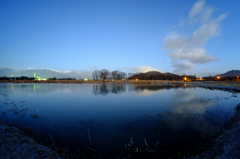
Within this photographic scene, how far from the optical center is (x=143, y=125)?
10047 millimetres

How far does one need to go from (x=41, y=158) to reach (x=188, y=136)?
892cm

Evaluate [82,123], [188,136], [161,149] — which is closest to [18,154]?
[82,123]

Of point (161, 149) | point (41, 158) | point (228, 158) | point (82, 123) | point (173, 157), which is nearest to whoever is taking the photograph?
point (228, 158)

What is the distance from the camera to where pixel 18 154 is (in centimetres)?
526

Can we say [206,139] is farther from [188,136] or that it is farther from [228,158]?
[228,158]

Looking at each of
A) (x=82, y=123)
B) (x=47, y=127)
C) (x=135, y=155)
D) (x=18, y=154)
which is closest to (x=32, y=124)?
(x=47, y=127)

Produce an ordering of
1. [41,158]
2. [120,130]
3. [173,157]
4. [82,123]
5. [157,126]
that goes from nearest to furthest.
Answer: [41,158] < [173,157] < [120,130] < [157,126] < [82,123]

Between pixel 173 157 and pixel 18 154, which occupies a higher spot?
pixel 18 154

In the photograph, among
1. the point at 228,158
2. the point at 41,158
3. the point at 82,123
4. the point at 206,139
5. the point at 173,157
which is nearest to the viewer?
the point at 228,158

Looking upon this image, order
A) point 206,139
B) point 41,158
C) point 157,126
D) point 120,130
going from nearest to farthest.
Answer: point 41,158, point 206,139, point 120,130, point 157,126

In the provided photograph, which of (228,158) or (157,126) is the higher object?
(228,158)

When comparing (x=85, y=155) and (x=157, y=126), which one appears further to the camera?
(x=157, y=126)

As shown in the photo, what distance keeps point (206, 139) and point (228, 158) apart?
9.70 ft

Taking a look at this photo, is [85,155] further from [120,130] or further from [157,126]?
[157,126]
